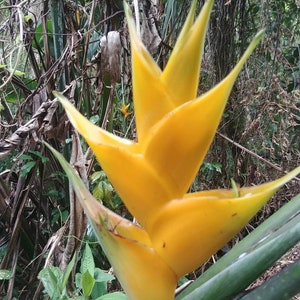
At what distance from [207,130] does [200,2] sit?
1.05 m

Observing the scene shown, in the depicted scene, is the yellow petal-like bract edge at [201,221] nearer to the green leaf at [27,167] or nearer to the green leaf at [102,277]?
the green leaf at [102,277]

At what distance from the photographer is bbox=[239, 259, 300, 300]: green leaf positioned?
0.31 m

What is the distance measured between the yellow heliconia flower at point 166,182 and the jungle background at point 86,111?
433mm

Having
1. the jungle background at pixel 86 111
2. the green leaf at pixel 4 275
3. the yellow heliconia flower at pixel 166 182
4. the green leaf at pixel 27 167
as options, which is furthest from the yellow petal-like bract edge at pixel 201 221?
the green leaf at pixel 27 167

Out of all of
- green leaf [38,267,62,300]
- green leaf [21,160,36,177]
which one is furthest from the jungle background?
green leaf [38,267,62,300]

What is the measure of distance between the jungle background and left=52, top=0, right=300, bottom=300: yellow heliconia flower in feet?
1.42

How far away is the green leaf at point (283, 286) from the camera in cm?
31

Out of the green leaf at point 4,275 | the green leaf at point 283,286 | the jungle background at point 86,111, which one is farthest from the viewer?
the jungle background at point 86,111

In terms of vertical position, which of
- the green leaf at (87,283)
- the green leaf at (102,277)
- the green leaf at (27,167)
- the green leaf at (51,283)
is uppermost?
the green leaf at (27,167)

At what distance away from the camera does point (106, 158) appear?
34 centimetres

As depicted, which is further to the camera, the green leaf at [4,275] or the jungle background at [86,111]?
the jungle background at [86,111]

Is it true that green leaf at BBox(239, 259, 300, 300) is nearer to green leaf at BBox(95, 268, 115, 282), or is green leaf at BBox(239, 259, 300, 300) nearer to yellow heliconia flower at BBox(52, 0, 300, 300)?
yellow heliconia flower at BBox(52, 0, 300, 300)

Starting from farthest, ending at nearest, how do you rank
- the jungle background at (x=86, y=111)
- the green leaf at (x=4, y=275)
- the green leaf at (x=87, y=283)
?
1. the jungle background at (x=86, y=111)
2. the green leaf at (x=4, y=275)
3. the green leaf at (x=87, y=283)

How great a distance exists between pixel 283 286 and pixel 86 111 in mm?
930
